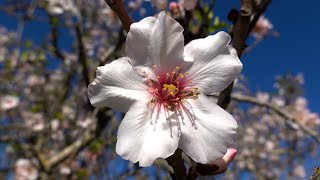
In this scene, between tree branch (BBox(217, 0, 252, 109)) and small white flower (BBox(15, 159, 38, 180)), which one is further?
small white flower (BBox(15, 159, 38, 180))

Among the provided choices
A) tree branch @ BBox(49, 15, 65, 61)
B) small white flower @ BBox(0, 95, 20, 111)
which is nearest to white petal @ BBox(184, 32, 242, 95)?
tree branch @ BBox(49, 15, 65, 61)

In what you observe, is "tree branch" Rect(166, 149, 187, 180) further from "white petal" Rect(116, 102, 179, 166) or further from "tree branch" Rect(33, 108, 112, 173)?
"tree branch" Rect(33, 108, 112, 173)

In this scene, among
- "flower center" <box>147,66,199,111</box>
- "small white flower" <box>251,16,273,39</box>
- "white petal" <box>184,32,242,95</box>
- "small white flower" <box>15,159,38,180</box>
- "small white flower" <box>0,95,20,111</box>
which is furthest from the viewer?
"small white flower" <box>0,95,20,111</box>

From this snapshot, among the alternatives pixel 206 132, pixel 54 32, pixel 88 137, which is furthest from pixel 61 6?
pixel 206 132

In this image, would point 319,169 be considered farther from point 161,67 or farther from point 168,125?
point 161,67

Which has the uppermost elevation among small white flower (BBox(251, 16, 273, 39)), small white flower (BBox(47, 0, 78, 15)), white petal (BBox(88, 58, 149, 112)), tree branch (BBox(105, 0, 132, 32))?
tree branch (BBox(105, 0, 132, 32))

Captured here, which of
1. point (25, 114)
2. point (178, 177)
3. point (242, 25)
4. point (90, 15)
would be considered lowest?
Answer: point (25, 114)

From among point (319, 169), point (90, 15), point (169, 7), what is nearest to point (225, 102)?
point (319, 169)
